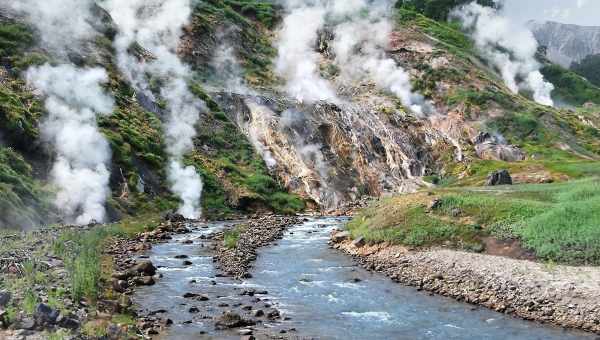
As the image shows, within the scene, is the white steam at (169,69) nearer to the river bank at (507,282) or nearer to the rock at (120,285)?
the river bank at (507,282)

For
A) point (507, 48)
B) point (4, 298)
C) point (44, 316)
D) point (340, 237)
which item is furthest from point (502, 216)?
point (507, 48)

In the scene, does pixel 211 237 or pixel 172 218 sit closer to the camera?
pixel 211 237

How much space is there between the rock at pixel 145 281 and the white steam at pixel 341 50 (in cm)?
6593

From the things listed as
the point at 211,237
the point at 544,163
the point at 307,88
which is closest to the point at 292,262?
the point at 211,237

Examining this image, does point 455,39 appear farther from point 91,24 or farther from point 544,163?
point 91,24

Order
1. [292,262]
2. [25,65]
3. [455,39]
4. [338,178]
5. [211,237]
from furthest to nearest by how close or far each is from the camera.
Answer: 1. [455,39]
2. [338,178]
3. [25,65]
4. [211,237]
5. [292,262]

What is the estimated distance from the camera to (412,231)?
119 feet

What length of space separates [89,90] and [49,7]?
16463mm

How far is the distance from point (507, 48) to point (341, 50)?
181 feet

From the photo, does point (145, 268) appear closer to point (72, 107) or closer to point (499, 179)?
point (72, 107)

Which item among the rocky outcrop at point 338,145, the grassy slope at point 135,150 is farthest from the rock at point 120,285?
the rocky outcrop at point 338,145

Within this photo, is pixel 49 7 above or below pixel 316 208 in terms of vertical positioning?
above

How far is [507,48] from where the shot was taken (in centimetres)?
14500

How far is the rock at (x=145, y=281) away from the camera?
26.8 m
